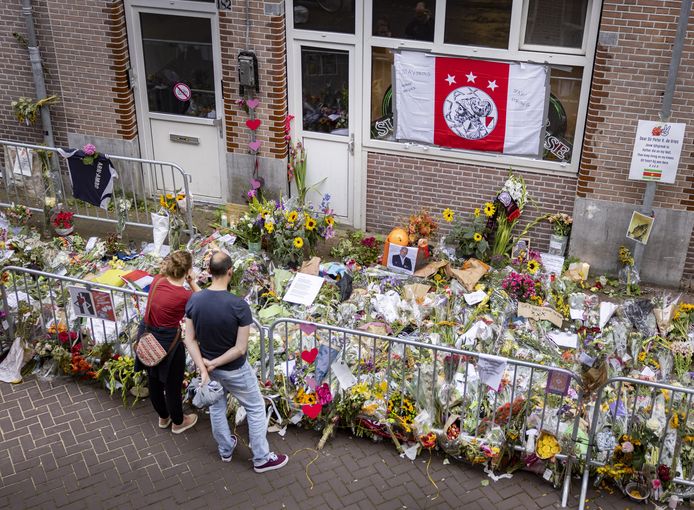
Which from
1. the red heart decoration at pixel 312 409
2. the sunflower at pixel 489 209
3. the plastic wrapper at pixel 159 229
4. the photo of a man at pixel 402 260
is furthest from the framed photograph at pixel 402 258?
the red heart decoration at pixel 312 409

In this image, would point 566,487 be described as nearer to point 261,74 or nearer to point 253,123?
point 253,123

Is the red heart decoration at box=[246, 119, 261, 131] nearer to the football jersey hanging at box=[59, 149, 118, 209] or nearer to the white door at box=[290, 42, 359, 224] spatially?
the white door at box=[290, 42, 359, 224]

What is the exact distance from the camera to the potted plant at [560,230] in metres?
8.83

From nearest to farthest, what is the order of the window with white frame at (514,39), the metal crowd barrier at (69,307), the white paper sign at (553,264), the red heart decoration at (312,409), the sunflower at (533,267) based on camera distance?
the red heart decoration at (312,409) → the metal crowd barrier at (69,307) → the window with white frame at (514,39) → the sunflower at (533,267) → the white paper sign at (553,264)

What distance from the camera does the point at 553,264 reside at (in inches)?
344

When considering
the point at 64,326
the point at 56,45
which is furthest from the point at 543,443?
the point at 56,45

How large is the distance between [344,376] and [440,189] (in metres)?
3.52

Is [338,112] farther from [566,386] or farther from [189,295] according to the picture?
[566,386]

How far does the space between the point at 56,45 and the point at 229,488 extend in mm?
6289

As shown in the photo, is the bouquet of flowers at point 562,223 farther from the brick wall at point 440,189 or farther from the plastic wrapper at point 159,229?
the plastic wrapper at point 159,229

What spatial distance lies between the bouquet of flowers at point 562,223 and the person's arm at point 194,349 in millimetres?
4692

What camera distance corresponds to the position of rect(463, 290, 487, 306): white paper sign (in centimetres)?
797

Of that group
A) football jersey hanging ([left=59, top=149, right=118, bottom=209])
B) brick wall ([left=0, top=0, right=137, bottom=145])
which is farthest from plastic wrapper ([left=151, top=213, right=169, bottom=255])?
brick wall ([left=0, top=0, right=137, bottom=145])

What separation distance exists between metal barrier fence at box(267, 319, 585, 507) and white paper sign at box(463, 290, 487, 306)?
117 cm
